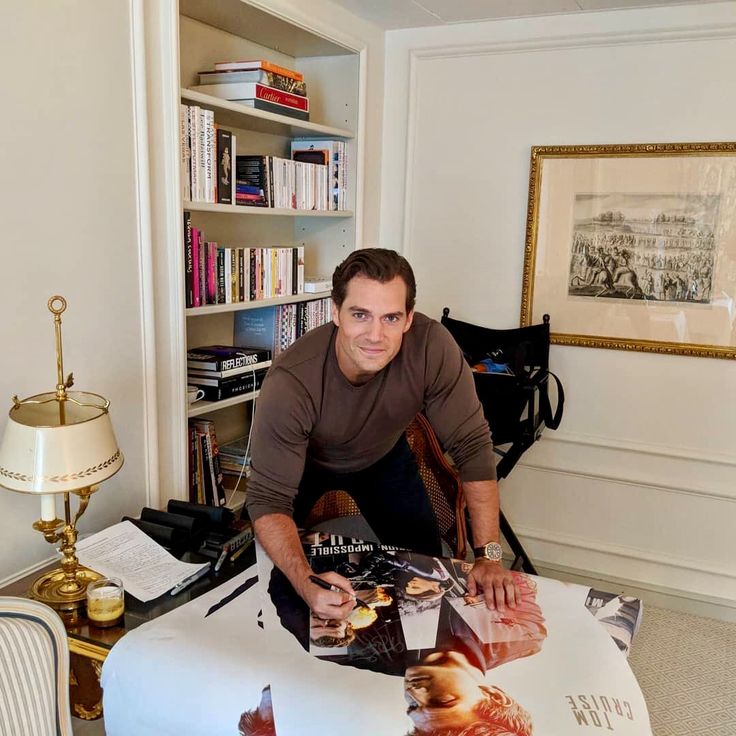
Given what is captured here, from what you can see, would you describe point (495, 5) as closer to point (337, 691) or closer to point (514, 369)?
point (514, 369)

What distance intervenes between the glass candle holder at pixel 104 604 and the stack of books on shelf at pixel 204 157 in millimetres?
1147

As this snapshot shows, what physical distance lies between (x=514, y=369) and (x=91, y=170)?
1716 mm

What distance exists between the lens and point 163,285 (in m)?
2.10

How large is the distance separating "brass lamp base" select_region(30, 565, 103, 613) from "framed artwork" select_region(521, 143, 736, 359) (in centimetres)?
207

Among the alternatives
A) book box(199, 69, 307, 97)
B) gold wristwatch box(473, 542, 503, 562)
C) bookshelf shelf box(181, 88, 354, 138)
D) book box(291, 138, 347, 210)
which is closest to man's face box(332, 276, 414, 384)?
gold wristwatch box(473, 542, 503, 562)

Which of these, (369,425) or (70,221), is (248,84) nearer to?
(70,221)

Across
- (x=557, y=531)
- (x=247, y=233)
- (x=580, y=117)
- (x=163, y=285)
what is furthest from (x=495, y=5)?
(x=557, y=531)

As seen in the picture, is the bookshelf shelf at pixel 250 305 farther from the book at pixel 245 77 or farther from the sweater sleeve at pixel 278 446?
the book at pixel 245 77

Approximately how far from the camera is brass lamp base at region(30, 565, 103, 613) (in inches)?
63.1

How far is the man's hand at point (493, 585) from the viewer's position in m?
1.59

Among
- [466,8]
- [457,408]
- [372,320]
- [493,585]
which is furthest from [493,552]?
[466,8]

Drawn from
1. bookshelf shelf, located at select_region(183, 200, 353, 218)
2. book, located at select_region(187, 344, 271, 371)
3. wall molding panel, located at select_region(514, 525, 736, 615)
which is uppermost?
bookshelf shelf, located at select_region(183, 200, 353, 218)

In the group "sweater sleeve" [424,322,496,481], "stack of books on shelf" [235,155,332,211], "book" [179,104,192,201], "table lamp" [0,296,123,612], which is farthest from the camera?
"stack of books on shelf" [235,155,332,211]

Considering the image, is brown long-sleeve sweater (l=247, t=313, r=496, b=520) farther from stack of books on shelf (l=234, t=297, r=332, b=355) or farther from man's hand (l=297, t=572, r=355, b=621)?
stack of books on shelf (l=234, t=297, r=332, b=355)
